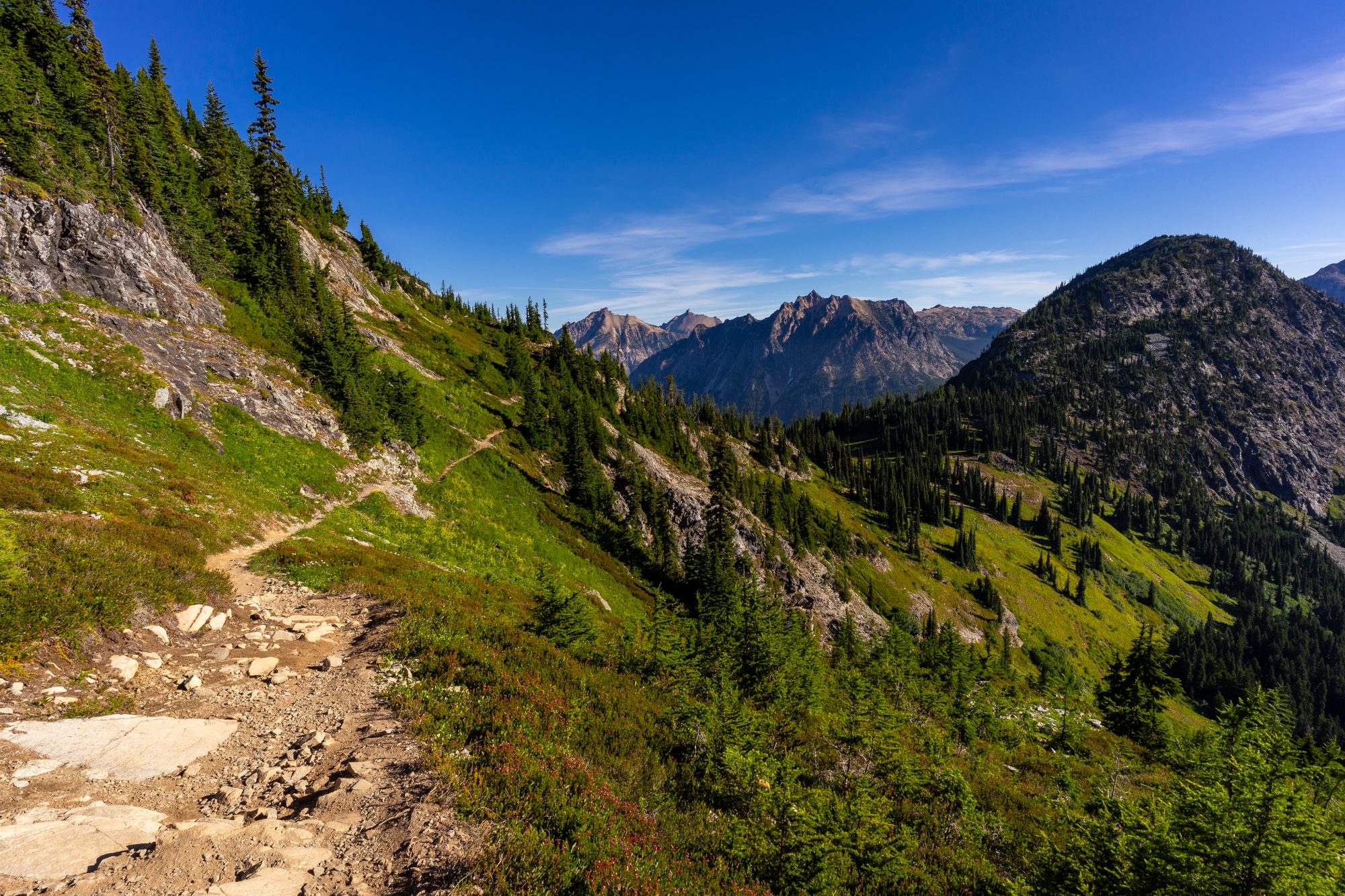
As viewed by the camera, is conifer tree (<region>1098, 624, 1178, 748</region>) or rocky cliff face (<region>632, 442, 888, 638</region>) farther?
rocky cliff face (<region>632, 442, 888, 638</region>)

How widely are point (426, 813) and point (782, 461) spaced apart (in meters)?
157

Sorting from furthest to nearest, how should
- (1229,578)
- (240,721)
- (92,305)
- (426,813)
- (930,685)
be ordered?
(1229,578)
(930,685)
(92,305)
(240,721)
(426,813)

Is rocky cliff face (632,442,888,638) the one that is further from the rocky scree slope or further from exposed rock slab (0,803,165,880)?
exposed rock slab (0,803,165,880)

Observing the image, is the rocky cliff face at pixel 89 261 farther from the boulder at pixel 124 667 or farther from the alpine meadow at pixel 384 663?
the boulder at pixel 124 667

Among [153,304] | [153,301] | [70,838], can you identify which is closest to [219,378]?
[153,304]

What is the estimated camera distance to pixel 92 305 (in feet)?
108

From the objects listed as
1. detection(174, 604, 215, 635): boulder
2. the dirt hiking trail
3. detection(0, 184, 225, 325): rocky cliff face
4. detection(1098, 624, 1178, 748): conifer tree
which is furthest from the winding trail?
detection(1098, 624, 1178, 748): conifer tree

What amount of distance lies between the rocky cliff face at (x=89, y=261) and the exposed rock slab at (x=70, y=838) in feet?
134

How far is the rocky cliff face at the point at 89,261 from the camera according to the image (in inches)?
1222

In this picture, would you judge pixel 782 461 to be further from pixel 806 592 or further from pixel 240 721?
pixel 240 721

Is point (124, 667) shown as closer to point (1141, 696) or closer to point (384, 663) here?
point (384, 663)

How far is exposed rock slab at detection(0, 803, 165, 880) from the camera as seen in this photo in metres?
5.74

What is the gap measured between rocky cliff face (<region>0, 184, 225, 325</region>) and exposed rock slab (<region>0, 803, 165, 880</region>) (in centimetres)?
4092

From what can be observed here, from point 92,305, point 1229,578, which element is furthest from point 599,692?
point 1229,578
